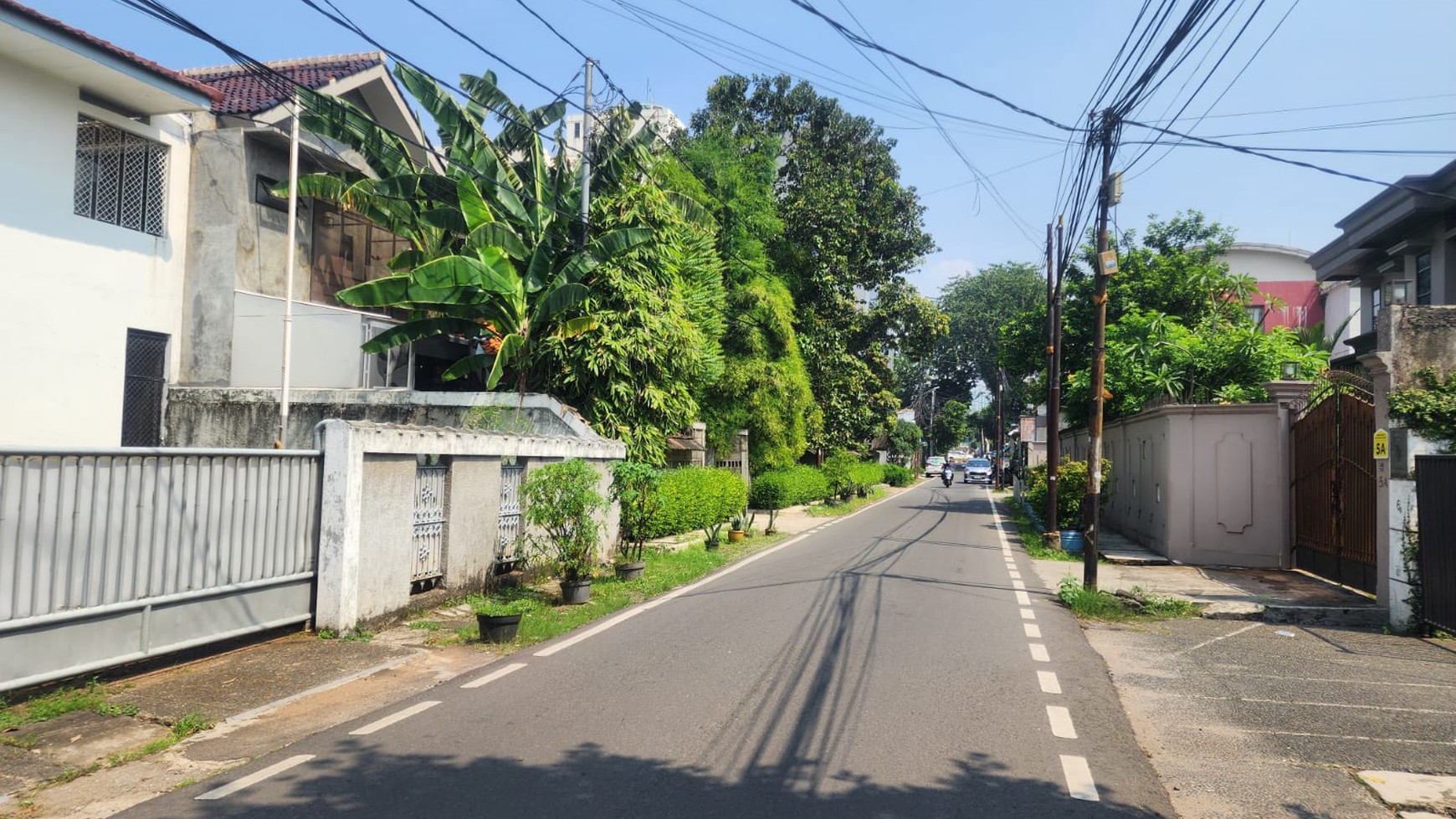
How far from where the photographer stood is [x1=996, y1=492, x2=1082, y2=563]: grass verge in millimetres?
18375

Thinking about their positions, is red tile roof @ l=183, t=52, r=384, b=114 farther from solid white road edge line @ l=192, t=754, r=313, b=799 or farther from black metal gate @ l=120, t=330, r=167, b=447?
solid white road edge line @ l=192, t=754, r=313, b=799

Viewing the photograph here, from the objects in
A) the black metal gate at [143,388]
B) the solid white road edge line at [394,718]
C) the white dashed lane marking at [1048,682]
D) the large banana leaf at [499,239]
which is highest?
the large banana leaf at [499,239]

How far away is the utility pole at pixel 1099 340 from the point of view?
13.1 m

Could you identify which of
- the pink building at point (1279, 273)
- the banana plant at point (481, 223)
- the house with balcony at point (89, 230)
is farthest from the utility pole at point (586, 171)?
the pink building at point (1279, 273)

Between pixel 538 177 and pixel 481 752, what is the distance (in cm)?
1530

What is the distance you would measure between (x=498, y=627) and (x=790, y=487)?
2335 cm

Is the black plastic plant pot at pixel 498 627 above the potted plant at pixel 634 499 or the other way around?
the other way around

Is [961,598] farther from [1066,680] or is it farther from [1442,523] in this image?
[1442,523]

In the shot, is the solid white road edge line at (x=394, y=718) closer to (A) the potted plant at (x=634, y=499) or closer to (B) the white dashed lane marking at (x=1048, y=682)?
(B) the white dashed lane marking at (x=1048, y=682)

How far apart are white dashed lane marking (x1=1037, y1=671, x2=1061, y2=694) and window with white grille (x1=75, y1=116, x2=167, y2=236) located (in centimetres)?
1514

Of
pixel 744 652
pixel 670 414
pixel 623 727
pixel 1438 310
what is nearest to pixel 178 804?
pixel 623 727

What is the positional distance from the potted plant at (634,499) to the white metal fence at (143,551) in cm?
508

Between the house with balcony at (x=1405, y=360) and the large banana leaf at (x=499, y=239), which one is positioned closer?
the house with balcony at (x=1405, y=360)

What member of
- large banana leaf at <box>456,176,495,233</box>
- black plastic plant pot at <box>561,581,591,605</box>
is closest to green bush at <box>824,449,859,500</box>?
large banana leaf at <box>456,176,495,233</box>
